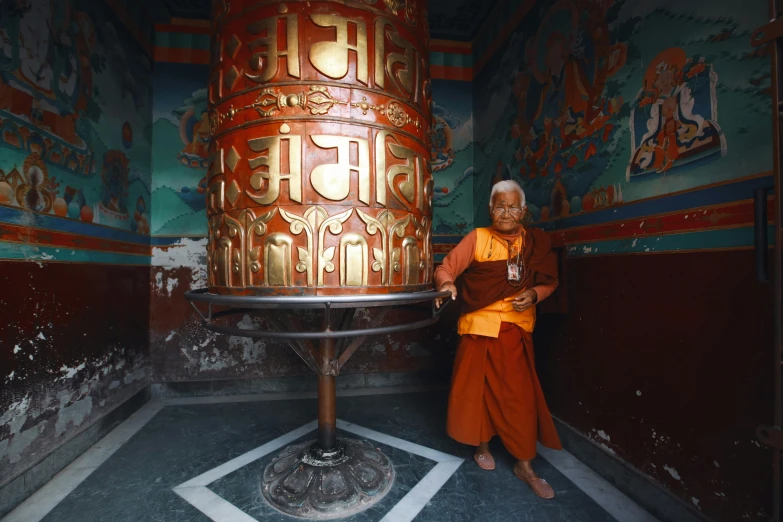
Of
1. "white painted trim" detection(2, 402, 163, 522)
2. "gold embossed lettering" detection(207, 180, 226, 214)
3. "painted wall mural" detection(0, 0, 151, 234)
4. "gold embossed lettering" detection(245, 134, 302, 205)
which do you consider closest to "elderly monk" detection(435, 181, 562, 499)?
"gold embossed lettering" detection(245, 134, 302, 205)

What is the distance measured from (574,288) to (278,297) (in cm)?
187

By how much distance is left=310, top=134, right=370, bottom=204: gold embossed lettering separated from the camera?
1.50m

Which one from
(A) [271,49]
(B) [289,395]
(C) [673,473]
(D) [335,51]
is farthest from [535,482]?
(A) [271,49]

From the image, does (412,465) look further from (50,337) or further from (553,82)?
(553,82)

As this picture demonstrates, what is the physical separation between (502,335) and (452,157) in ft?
7.27

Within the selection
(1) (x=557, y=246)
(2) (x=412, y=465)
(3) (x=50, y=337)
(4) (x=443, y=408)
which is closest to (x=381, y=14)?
(1) (x=557, y=246)

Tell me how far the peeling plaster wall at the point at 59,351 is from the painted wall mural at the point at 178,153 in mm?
589

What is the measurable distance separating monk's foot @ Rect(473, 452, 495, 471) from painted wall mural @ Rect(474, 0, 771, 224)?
65.5 inches

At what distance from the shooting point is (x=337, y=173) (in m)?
1.51

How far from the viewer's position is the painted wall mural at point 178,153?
3254 millimetres

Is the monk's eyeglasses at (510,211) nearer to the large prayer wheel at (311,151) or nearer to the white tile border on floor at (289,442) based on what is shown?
the large prayer wheel at (311,151)

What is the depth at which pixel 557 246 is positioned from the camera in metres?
2.29

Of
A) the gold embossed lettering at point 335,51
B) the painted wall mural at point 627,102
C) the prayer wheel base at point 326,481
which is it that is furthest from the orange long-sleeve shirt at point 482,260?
the gold embossed lettering at point 335,51

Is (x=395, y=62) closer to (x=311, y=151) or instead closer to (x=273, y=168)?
(x=311, y=151)
